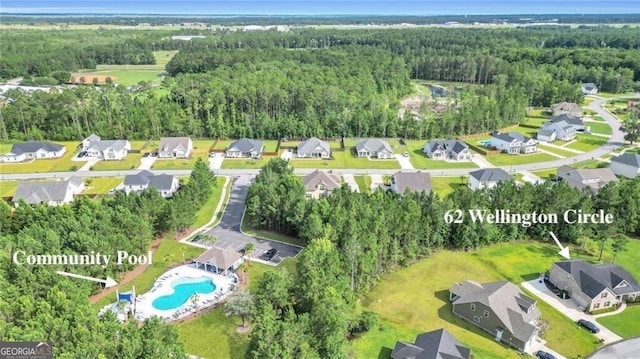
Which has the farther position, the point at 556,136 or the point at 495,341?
the point at 556,136

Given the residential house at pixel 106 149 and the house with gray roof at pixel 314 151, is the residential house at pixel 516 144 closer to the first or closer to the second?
the house with gray roof at pixel 314 151

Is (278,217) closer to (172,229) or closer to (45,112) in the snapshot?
(172,229)

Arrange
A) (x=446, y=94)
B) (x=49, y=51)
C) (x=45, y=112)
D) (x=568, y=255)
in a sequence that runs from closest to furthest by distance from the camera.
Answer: (x=568, y=255) < (x=45, y=112) < (x=446, y=94) < (x=49, y=51)

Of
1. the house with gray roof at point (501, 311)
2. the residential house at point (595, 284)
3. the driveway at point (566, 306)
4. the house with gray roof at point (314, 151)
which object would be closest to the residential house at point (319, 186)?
the house with gray roof at point (314, 151)

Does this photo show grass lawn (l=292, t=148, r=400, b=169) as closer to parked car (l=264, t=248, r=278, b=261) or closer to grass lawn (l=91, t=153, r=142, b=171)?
grass lawn (l=91, t=153, r=142, b=171)

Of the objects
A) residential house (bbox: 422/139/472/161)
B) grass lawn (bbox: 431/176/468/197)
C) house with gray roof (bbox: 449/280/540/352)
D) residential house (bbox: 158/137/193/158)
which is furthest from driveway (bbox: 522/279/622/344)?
residential house (bbox: 158/137/193/158)

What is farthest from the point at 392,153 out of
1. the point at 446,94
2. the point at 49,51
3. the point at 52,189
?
the point at 49,51
